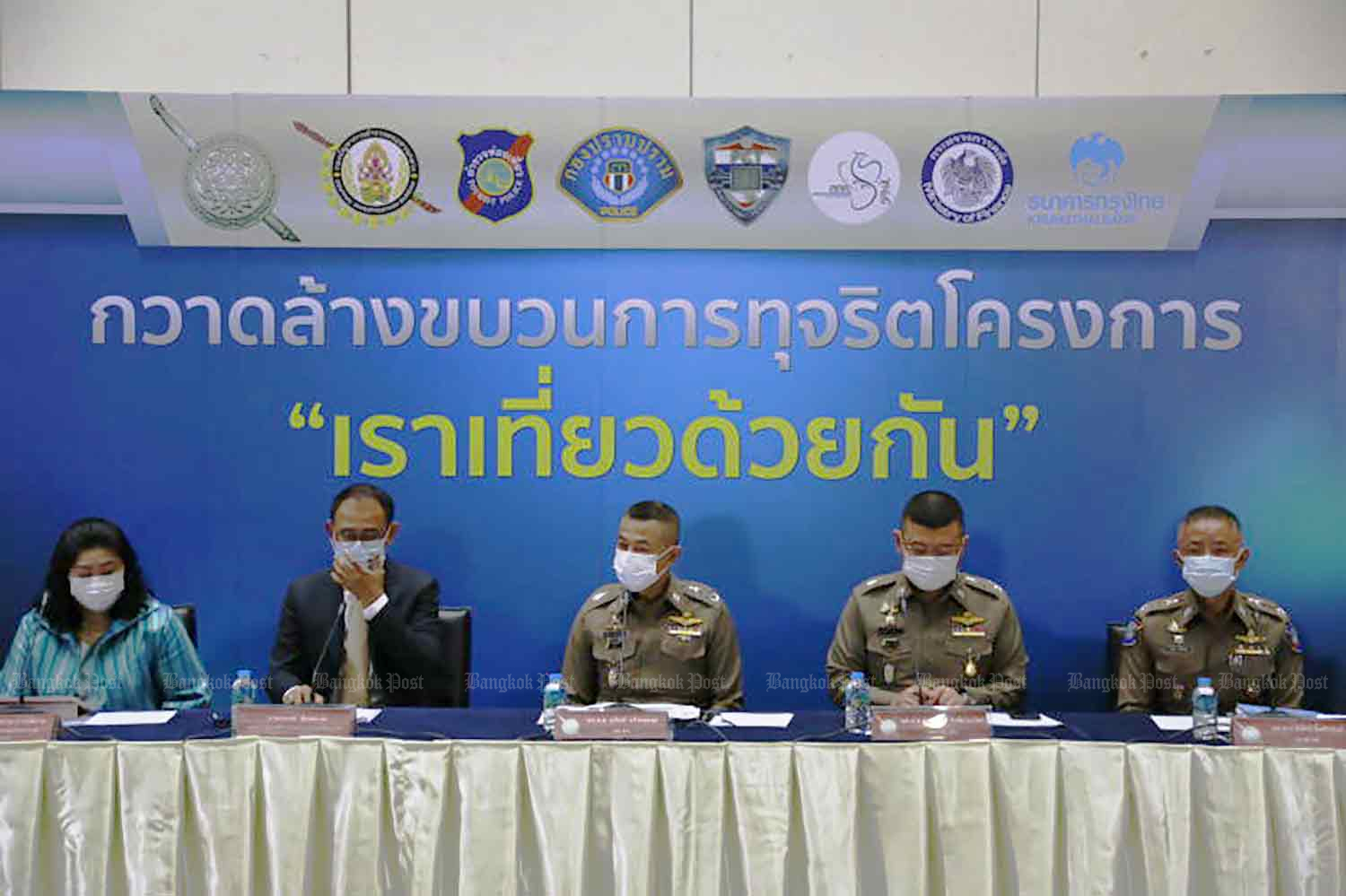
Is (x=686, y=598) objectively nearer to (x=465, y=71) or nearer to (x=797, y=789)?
(x=797, y=789)

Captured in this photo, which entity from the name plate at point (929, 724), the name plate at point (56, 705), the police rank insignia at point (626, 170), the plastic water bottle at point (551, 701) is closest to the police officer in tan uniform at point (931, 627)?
the name plate at point (929, 724)

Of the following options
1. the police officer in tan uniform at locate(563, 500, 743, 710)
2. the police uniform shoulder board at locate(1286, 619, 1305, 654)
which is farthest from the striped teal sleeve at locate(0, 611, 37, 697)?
the police uniform shoulder board at locate(1286, 619, 1305, 654)

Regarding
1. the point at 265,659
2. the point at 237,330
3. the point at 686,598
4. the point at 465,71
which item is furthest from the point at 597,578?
the point at 465,71

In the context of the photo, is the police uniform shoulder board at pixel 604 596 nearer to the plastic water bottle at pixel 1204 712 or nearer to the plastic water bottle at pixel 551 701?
the plastic water bottle at pixel 551 701

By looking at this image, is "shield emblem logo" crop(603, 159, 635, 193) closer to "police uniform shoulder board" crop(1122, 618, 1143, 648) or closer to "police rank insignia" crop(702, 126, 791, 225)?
"police rank insignia" crop(702, 126, 791, 225)

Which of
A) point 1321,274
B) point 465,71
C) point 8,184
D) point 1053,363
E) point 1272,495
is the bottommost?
point 1272,495

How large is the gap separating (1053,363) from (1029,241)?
37 centimetres

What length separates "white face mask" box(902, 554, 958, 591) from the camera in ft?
11.8

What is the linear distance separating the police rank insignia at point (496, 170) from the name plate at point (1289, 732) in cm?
244

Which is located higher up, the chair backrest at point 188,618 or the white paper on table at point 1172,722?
the chair backrest at point 188,618

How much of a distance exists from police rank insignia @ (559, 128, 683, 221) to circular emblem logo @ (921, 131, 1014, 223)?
768 millimetres

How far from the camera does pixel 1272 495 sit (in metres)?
4.09

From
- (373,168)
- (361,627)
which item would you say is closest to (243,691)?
(361,627)

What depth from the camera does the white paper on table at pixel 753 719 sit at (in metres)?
3.03
